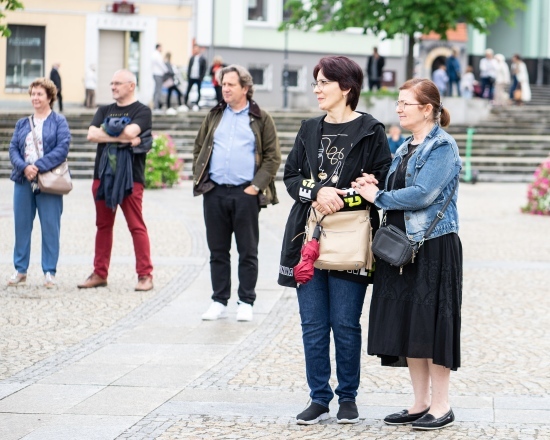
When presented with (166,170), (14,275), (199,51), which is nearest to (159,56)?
(199,51)

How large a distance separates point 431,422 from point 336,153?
142 centimetres

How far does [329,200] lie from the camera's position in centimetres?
620

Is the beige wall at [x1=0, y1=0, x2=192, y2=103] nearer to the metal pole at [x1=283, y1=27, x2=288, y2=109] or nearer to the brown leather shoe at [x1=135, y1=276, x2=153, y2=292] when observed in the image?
the metal pole at [x1=283, y1=27, x2=288, y2=109]

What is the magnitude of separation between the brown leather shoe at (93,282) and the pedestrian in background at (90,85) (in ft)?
85.8

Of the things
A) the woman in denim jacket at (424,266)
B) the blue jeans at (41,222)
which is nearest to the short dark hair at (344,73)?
the woman in denim jacket at (424,266)

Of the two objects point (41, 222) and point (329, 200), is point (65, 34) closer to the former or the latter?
point (41, 222)

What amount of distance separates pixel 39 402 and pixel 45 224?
4.55 meters

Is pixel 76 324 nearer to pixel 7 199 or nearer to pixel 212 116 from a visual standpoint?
pixel 212 116

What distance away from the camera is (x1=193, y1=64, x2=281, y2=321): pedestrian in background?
30.2 ft

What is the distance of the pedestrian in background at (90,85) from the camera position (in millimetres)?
36656

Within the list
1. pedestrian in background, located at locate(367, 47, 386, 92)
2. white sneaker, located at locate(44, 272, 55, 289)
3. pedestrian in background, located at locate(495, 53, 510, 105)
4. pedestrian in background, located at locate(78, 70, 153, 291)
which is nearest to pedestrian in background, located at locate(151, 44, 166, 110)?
pedestrian in background, located at locate(367, 47, 386, 92)

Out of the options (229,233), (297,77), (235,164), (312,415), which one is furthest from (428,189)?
(297,77)

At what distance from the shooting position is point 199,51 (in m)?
33.6

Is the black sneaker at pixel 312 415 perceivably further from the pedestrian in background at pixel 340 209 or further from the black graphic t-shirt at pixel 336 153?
the black graphic t-shirt at pixel 336 153
